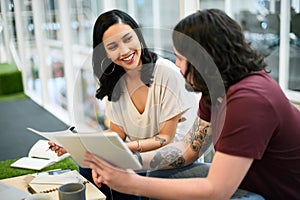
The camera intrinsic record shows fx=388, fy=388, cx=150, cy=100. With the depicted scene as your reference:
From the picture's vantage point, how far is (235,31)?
1178mm

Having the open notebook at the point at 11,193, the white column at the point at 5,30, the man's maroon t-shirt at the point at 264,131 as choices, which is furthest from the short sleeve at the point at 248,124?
the white column at the point at 5,30

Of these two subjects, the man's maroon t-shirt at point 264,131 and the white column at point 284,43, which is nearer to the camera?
the man's maroon t-shirt at point 264,131

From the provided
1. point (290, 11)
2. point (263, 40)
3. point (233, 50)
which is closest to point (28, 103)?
point (263, 40)

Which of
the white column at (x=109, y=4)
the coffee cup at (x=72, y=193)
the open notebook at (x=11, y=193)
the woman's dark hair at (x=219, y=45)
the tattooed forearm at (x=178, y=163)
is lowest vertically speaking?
the open notebook at (x=11, y=193)

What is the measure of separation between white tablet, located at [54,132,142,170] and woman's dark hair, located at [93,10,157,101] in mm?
439

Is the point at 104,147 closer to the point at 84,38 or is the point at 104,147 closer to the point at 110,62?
the point at 110,62

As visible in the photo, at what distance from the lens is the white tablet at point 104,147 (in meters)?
1.05

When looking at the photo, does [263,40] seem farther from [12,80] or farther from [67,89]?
[12,80]

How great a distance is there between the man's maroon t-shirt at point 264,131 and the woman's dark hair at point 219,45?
4cm

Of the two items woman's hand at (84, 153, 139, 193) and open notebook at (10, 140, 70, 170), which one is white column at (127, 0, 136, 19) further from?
woman's hand at (84, 153, 139, 193)

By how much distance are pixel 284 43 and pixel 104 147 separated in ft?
4.64

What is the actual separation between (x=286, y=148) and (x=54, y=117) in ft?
12.6

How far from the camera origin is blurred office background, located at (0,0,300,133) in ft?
5.40

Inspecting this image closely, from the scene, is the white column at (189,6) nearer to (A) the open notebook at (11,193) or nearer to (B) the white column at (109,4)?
(B) the white column at (109,4)
